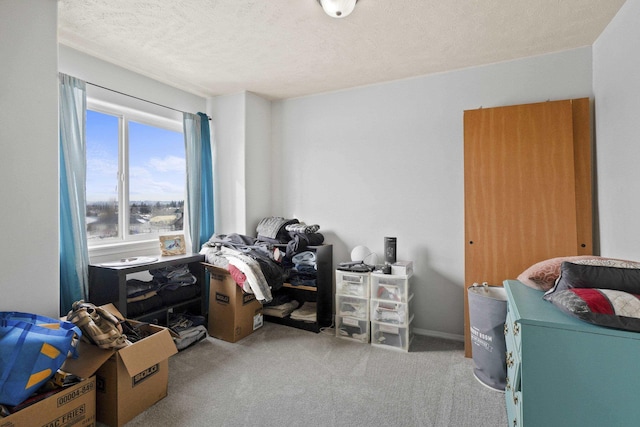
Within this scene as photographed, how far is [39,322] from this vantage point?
1.71 m

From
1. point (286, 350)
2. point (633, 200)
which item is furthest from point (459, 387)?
point (633, 200)

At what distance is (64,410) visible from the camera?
159 cm

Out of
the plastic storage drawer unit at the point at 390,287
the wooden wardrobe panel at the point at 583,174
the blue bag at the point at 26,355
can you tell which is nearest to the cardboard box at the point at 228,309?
the plastic storage drawer unit at the point at 390,287

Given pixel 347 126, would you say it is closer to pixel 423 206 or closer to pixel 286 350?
pixel 423 206

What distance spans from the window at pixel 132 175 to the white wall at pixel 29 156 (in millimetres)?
775

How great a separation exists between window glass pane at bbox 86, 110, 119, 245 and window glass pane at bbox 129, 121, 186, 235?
151 mm

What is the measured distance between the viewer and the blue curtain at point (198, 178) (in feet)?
11.1

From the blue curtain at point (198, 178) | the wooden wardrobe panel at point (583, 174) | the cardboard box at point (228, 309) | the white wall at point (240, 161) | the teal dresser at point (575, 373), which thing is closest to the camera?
the teal dresser at point (575, 373)

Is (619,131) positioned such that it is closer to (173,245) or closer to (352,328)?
(352,328)

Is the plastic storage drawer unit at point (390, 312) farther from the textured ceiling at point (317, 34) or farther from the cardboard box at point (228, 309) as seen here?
the textured ceiling at point (317, 34)

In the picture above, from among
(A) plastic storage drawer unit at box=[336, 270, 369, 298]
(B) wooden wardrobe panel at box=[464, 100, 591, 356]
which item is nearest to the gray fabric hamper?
(B) wooden wardrobe panel at box=[464, 100, 591, 356]

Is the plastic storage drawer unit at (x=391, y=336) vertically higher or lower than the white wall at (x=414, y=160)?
lower

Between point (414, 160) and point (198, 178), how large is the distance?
232cm

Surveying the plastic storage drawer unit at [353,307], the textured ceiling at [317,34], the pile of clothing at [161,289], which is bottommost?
the plastic storage drawer unit at [353,307]
